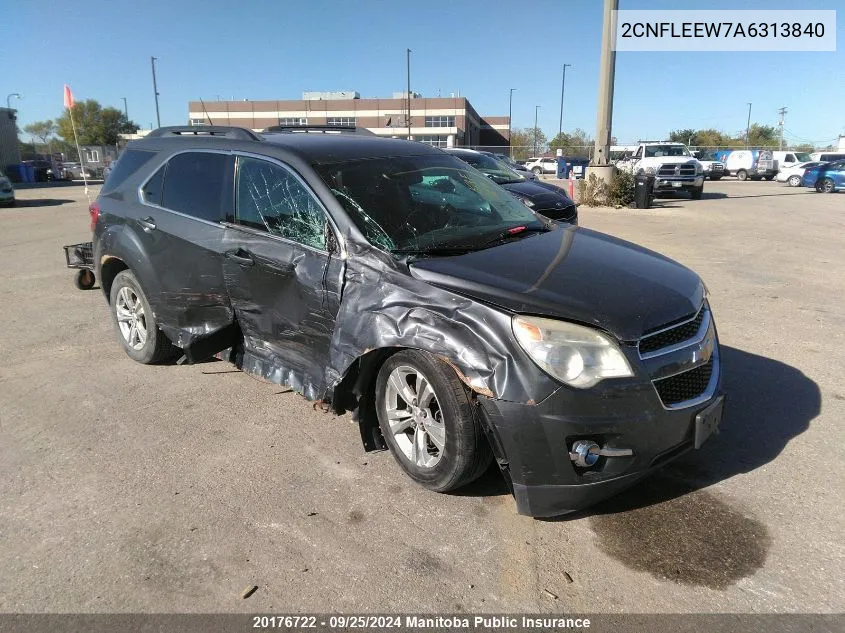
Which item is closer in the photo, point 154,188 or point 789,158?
point 154,188

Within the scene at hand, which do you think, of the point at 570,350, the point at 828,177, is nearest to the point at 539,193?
the point at 570,350

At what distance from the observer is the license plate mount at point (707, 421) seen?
2.99 meters

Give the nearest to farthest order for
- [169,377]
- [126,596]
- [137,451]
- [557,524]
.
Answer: [126,596] → [557,524] → [137,451] → [169,377]

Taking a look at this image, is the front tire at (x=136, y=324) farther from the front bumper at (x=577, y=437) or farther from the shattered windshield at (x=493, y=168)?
the shattered windshield at (x=493, y=168)

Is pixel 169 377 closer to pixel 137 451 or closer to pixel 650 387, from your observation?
pixel 137 451

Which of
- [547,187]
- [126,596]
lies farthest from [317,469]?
[547,187]

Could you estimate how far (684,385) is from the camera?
303cm

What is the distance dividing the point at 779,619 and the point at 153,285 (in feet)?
14.4

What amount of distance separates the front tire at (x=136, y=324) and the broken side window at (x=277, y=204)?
1410 mm

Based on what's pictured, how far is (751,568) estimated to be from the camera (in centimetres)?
274

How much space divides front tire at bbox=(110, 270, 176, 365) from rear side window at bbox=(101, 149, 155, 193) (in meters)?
0.76

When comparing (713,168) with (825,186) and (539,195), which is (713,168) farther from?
(539,195)

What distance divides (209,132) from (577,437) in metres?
3.66

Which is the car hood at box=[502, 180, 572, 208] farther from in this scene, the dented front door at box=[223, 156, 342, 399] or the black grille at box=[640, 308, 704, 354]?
the black grille at box=[640, 308, 704, 354]
